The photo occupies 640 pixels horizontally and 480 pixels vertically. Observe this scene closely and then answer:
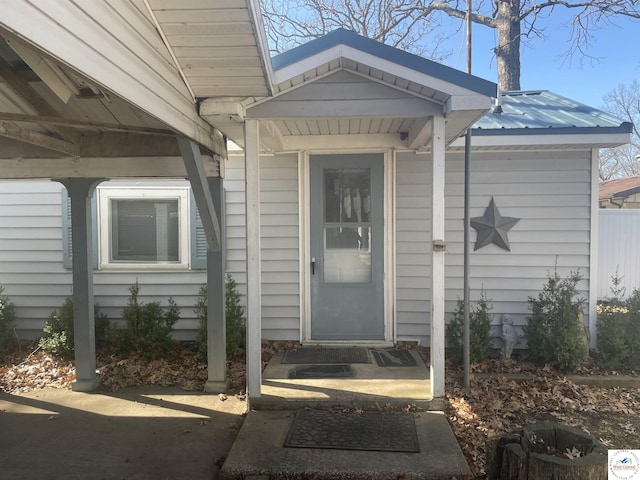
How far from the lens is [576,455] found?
1870mm

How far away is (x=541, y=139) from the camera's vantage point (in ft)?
15.1

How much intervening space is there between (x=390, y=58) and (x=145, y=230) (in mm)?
3733

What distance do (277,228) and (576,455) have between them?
3.93 meters

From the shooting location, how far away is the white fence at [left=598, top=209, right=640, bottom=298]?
23.1 ft

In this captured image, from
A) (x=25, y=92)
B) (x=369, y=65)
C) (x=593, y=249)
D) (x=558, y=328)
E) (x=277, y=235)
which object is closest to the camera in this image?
(x=25, y=92)

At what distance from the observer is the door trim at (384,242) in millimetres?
5137

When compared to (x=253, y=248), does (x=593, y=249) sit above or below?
below

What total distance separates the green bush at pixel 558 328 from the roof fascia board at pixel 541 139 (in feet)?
4.76

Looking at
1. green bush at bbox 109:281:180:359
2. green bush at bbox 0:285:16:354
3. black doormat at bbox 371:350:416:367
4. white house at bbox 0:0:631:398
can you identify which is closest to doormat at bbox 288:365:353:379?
black doormat at bbox 371:350:416:367

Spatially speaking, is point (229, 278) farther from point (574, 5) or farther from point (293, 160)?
point (574, 5)

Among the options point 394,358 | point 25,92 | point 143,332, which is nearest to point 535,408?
point 394,358

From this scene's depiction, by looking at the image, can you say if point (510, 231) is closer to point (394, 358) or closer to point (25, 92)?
point (394, 358)

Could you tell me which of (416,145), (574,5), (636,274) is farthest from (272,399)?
(574,5)

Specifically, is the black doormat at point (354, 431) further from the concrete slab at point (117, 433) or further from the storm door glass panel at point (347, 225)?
the storm door glass panel at point (347, 225)
